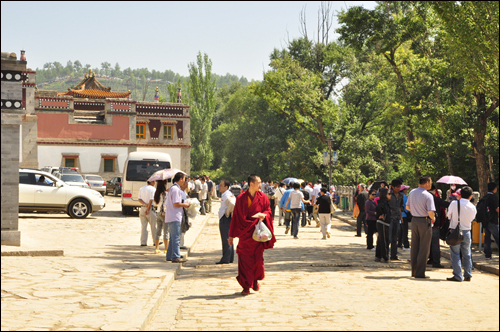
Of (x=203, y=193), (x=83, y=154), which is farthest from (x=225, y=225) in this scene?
(x=83, y=154)

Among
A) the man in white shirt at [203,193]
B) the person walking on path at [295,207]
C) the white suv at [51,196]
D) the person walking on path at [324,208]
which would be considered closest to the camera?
the person walking on path at [324,208]

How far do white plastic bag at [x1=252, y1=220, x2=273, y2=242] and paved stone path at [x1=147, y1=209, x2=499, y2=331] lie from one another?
0.86 meters

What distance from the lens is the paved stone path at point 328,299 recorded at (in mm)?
A: 6953

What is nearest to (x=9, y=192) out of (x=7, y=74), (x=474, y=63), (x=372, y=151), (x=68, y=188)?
(x=7, y=74)

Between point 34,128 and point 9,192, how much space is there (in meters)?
39.3

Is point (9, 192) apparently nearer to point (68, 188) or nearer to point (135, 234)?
point (135, 234)

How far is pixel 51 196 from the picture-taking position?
22.5 metres

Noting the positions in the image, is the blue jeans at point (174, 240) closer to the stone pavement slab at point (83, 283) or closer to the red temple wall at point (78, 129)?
the stone pavement slab at point (83, 283)

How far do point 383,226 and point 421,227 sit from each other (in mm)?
2733

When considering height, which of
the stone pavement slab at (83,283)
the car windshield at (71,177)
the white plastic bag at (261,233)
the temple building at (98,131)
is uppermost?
the temple building at (98,131)

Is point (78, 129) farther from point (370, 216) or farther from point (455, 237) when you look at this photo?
point (455, 237)

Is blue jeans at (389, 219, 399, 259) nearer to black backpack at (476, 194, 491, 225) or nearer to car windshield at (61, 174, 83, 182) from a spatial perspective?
black backpack at (476, 194, 491, 225)

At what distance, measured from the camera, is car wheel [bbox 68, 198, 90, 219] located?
75.4 feet

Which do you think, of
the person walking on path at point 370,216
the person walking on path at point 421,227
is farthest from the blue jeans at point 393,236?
the person walking on path at point 421,227
